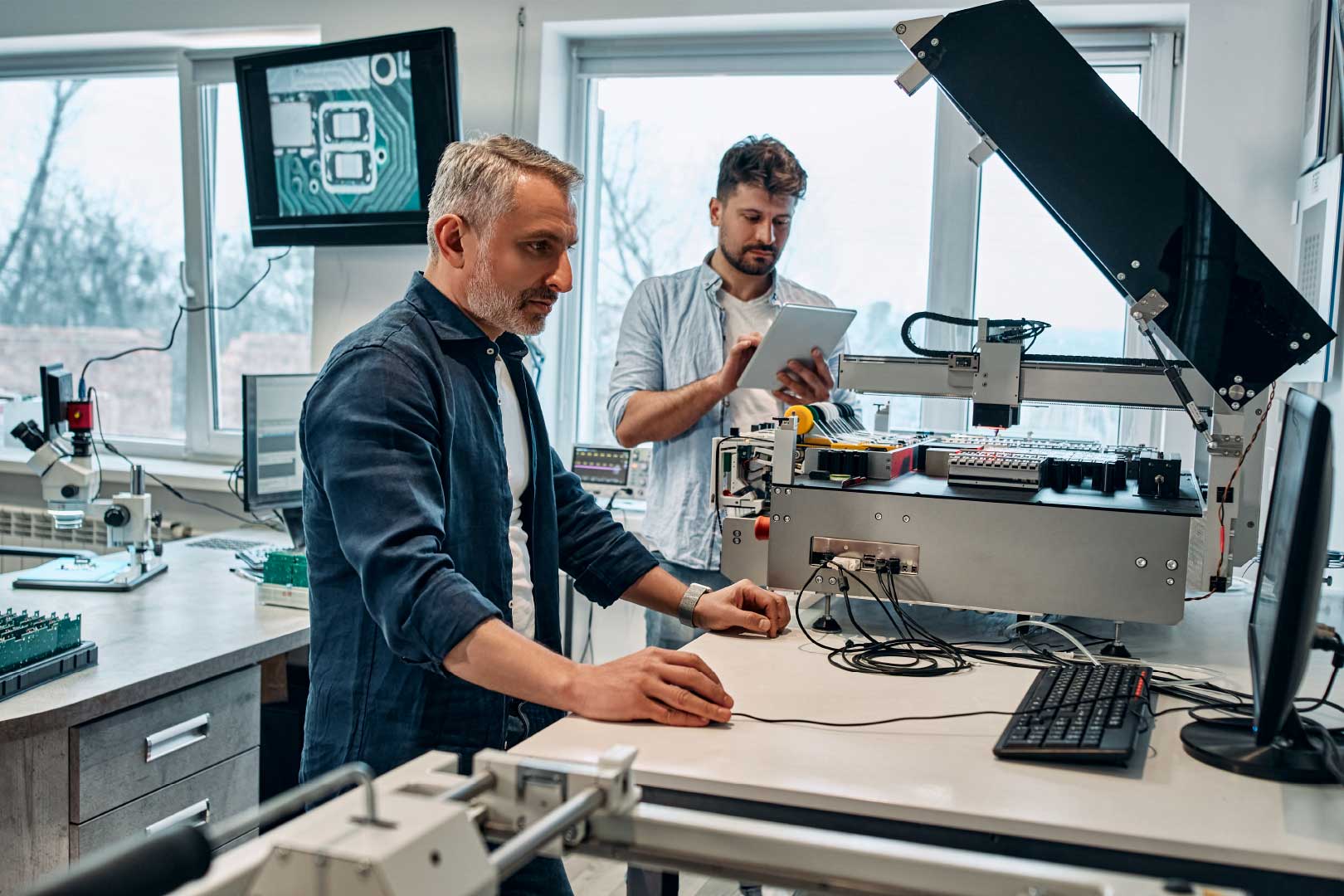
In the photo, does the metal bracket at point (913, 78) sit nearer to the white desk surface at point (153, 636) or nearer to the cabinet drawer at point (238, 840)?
the white desk surface at point (153, 636)

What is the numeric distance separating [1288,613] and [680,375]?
1.78 metres

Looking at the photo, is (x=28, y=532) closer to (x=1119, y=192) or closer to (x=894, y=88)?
(x=894, y=88)

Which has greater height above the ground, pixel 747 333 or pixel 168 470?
pixel 747 333

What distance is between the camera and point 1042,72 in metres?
1.70

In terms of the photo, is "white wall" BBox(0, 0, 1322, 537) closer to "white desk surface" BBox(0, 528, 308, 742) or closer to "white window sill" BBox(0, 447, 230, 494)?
"white window sill" BBox(0, 447, 230, 494)

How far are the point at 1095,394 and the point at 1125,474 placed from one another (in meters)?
0.16

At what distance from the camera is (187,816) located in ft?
6.90

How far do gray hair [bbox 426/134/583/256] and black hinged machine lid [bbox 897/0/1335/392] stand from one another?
1.86 feet

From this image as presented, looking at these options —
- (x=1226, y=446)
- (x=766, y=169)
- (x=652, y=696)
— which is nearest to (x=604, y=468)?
(x=766, y=169)

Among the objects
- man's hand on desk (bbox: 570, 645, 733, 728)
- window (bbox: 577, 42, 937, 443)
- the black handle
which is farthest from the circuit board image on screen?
the black handle

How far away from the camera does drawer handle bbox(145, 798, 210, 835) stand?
2041 mm

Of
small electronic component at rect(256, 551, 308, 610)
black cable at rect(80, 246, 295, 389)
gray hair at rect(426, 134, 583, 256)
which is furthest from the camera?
black cable at rect(80, 246, 295, 389)

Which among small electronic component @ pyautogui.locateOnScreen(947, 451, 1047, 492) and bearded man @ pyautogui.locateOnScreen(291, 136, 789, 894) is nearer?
bearded man @ pyautogui.locateOnScreen(291, 136, 789, 894)

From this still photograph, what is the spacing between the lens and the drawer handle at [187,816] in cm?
204
